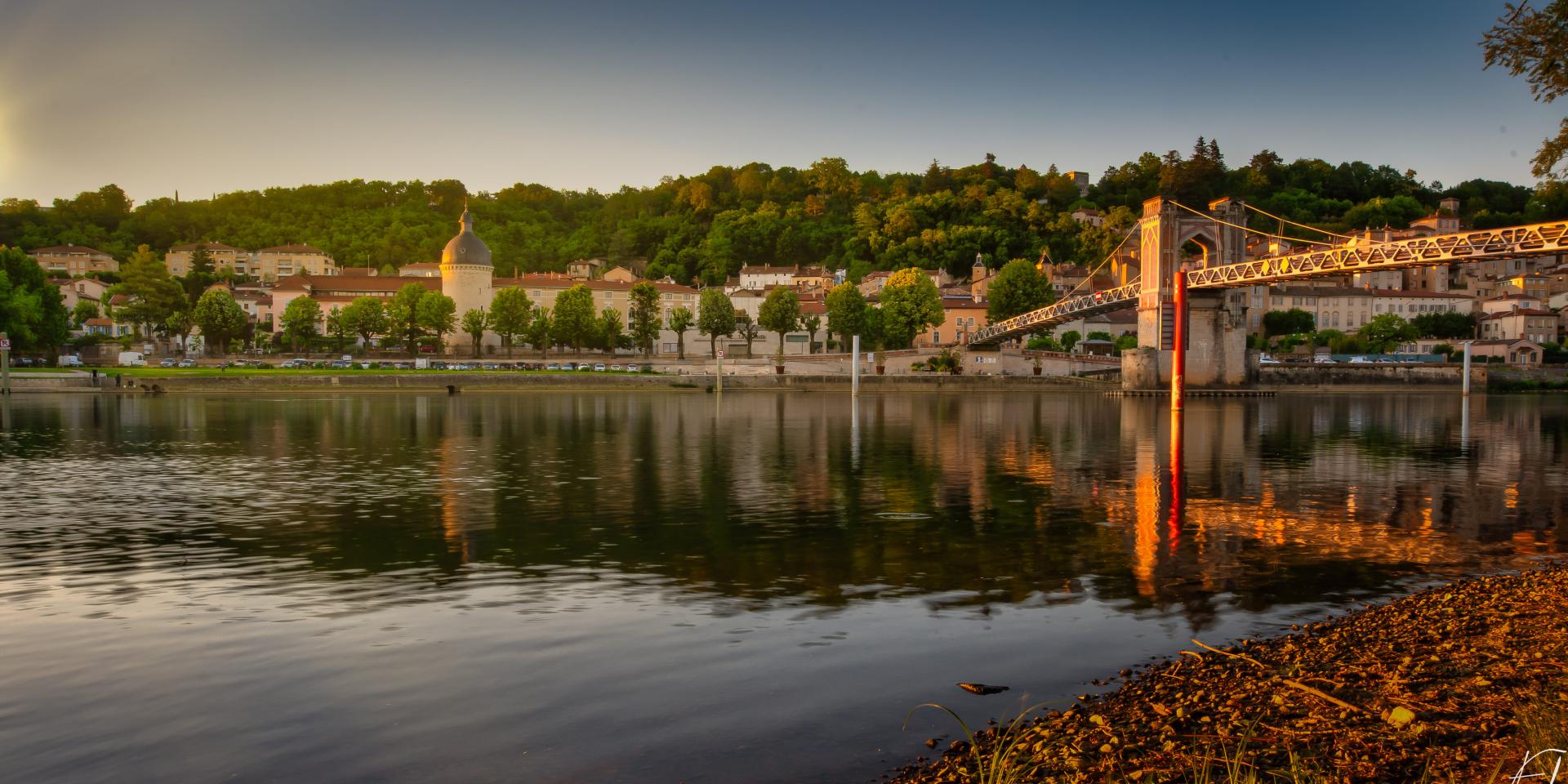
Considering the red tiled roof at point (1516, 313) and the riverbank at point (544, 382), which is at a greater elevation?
the red tiled roof at point (1516, 313)

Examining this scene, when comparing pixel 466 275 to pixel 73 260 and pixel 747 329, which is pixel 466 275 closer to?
pixel 747 329

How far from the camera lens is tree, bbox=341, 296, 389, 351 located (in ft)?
277

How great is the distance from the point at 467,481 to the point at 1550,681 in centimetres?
1670

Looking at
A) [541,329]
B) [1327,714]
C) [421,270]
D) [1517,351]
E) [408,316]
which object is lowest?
[1327,714]

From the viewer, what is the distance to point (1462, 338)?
96.2 meters

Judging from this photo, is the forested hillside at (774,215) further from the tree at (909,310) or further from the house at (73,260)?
the tree at (909,310)

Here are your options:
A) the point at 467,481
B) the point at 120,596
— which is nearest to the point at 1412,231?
the point at 467,481

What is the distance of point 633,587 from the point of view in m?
10.2

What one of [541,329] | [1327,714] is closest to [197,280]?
[541,329]

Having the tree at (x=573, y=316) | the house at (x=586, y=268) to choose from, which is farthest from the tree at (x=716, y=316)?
the house at (x=586, y=268)

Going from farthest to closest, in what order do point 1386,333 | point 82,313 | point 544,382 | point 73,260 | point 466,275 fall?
1. point 73,260
2. point 466,275
3. point 1386,333
4. point 82,313
5. point 544,382

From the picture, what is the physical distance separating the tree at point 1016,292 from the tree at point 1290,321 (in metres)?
24.0

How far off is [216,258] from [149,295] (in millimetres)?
52299

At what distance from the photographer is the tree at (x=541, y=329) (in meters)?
87.3
